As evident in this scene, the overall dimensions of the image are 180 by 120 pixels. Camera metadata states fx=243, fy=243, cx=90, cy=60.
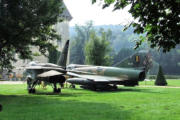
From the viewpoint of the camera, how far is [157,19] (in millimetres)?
5762

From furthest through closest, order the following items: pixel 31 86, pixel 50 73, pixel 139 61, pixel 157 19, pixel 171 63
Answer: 1. pixel 171 63
2. pixel 139 61
3. pixel 31 86
4. pixel 50 73
5. pixel 157 19

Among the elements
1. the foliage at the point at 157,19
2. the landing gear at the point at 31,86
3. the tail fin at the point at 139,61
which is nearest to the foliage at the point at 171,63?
the tail fin at the point at 139,61

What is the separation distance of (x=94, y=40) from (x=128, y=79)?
1776cm

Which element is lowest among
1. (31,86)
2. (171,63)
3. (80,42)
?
(31,86)

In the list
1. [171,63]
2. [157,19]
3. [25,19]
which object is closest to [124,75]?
[25,19]

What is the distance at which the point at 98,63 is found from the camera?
128 feet

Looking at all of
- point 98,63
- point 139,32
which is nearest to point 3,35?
point 139,32

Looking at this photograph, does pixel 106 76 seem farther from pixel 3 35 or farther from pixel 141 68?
pixel 3 35

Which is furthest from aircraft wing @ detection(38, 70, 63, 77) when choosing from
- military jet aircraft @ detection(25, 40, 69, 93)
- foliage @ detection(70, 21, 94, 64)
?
foliage @ detection(70, 21, 94, 64)

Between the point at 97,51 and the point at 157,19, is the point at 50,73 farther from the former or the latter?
the point at 97,51

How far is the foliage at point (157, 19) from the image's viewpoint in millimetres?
5578

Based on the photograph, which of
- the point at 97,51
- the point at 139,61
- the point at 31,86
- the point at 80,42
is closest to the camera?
the point at 31,86

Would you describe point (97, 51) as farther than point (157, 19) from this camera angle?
Yes

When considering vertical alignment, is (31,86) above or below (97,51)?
below
